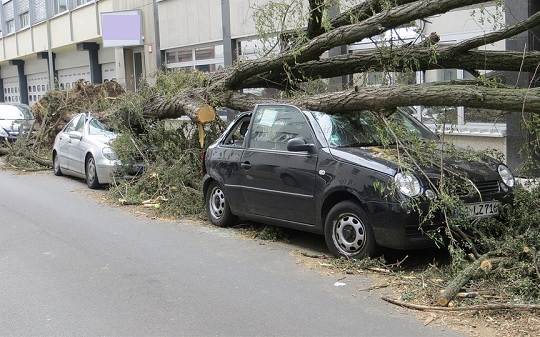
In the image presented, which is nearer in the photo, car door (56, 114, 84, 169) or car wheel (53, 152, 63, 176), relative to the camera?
car door (56, 114, 84, 169)

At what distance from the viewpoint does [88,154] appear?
41.2ft

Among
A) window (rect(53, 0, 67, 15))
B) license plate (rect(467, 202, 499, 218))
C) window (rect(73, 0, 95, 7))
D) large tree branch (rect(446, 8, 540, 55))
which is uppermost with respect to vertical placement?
window (rect(53, 0, 67, 15))

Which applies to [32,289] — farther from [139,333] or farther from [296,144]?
[296,144]

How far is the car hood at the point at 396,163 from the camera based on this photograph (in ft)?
20.1

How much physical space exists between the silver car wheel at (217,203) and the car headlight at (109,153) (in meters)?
3.93

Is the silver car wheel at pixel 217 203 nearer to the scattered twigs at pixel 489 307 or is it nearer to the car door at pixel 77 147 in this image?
the scattered twigs at pixel 489 307

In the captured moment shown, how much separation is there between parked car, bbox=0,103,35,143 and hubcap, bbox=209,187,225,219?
997 centimetres

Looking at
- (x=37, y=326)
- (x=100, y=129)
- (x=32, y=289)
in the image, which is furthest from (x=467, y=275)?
(x=100, y=129)

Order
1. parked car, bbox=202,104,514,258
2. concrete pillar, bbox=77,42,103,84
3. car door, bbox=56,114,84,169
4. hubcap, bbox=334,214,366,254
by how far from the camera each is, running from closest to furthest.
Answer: parked car, bbox=202,104,514,258 → hubcap, bbox=334,214,366,254 → car door, bbox=56,114,84,169 → concrete pillar, bbox=77,42,103,84

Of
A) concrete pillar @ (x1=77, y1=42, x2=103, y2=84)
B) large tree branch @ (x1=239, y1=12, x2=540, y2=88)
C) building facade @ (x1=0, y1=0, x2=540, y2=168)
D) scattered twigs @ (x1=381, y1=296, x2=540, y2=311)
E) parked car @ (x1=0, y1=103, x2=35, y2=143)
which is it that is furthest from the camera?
concrete pillar @ (x1=77, y1=42, x2=103, y2=84)

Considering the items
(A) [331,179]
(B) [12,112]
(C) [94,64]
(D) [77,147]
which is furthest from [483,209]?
(C) [94,64]

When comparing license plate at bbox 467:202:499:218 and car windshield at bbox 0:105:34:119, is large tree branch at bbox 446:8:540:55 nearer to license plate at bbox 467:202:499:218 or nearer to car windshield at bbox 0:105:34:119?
license plate at bbox 467:202:499:218

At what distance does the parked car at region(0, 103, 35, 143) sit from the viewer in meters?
17.2

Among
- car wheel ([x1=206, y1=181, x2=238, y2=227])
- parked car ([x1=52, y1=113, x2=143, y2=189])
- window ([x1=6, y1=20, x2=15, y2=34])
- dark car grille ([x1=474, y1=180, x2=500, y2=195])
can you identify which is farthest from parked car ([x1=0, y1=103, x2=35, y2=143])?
window ([x1=6, y1=20, x2=15, y2=34])
